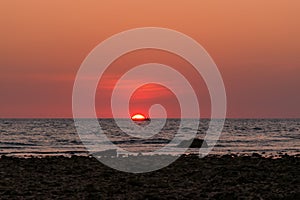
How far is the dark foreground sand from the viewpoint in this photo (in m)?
17.5

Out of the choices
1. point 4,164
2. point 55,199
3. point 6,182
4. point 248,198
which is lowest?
point 248,198

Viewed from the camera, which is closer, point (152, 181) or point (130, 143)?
point (152, 181)

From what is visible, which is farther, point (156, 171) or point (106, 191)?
point (156, 171)

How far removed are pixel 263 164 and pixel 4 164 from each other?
13878mm

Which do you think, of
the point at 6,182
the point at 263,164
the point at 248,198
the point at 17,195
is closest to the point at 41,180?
the point at 6,182

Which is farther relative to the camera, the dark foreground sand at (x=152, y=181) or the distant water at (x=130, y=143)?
the distant water at (x=130, y=143)

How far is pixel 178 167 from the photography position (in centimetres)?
2617

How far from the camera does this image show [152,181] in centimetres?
2092

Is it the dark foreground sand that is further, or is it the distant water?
the distant water

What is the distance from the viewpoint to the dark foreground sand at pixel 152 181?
17484 mm

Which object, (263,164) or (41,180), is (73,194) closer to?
(41,180)

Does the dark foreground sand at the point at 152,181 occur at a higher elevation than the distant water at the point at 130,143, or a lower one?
lower

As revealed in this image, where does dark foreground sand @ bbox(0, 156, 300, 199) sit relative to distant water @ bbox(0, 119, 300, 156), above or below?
below

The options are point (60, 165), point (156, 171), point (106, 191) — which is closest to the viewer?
point (106, 191)
